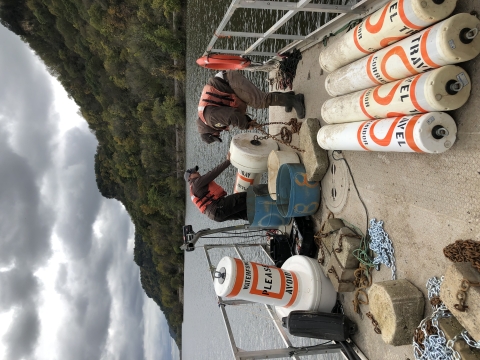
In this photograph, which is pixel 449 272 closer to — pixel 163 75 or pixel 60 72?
pixel 163 75

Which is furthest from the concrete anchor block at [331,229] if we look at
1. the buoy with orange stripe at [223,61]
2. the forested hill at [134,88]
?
the forested hill at [134,88]

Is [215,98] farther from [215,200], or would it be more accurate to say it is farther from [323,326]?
[323,326]

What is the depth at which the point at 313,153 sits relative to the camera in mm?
4125

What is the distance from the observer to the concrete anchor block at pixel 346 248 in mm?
3428

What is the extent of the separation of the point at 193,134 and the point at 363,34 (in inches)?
531

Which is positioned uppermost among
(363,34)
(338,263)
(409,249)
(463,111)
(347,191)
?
(363,34)

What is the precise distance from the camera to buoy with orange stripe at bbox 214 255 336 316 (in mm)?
3797

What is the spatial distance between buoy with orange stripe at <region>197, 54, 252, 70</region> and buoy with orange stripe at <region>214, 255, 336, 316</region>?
311cm

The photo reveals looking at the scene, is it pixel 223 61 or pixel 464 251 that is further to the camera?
pixel 223 61

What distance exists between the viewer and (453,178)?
2.39 metres

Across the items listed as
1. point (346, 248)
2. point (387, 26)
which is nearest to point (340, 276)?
point (346, 248)

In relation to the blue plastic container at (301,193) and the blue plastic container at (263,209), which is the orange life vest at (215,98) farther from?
the blue plastic container at (263,209)

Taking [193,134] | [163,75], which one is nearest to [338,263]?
[193,134]

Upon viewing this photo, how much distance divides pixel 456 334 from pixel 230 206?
4071mm
